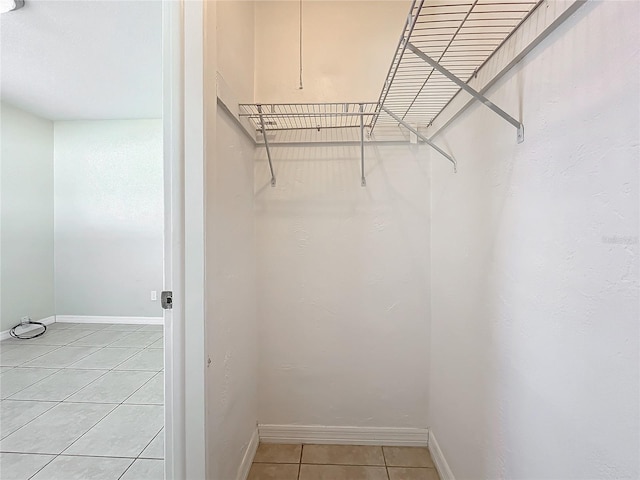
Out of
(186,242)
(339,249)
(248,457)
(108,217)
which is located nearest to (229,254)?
(186,242)

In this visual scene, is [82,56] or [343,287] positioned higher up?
[82,56]

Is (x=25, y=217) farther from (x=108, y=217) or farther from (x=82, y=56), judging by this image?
(x=82, y=56)

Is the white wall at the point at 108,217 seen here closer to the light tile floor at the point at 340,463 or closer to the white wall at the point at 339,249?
the white wall at the point at 339,249

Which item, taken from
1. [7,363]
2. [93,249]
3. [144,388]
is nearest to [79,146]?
[93,249]

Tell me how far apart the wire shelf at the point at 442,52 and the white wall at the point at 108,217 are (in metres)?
3.43

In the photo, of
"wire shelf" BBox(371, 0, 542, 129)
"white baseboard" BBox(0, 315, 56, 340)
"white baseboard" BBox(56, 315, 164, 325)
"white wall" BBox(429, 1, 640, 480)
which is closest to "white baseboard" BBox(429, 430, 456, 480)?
"white wall" BBox(429, 1, 640, 480)

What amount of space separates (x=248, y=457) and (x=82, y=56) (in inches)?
124

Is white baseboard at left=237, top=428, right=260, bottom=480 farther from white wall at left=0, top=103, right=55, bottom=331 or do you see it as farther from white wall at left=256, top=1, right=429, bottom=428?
white wall at left=0, top=103, right=55, bottom=331

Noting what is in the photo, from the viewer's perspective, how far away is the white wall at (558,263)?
569 millimetres

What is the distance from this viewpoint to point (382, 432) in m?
1.76

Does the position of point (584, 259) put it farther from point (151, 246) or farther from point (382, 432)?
point (151, 246)

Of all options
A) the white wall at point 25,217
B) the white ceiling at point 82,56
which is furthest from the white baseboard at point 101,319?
the white ceiling at point 82,56

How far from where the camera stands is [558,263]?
0.73 meters

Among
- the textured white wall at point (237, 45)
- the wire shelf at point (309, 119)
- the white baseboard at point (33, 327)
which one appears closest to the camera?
the textured white wall at point (237, 45)
